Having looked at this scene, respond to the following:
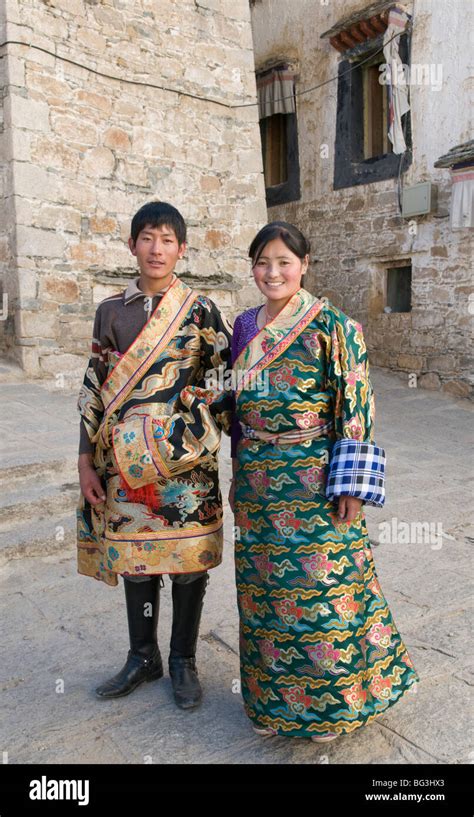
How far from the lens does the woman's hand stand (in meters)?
2.13

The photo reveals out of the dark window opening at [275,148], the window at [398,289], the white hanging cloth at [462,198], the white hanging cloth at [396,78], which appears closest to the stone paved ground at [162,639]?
the white hanging cloth at [462,198]

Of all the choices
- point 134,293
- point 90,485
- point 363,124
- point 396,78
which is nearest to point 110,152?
point 396,78

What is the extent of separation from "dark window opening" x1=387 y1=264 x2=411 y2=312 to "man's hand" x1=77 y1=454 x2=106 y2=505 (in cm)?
819

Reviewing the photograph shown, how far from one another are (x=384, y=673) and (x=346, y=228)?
8.99 m

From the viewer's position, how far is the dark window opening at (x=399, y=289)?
32.6ft

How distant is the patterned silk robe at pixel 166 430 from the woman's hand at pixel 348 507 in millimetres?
447

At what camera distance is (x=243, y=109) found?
8555mm

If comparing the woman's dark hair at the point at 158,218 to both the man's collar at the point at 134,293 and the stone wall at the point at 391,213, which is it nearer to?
the man's collar at the point at 134,293

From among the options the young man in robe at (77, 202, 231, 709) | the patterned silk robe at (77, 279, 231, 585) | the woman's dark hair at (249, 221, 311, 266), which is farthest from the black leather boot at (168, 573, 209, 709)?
the woman's dark hair at (249, 221, 311, 266)

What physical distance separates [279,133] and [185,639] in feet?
34.7

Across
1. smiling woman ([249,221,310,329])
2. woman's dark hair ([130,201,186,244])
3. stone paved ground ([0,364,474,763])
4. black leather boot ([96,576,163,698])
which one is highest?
woman's dark hair ([130,201,186,244])

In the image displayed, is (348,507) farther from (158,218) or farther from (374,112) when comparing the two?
(374,112)

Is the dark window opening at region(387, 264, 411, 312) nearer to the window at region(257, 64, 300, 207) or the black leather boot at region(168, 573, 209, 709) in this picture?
the window at region(257, 64, 300, 207)
